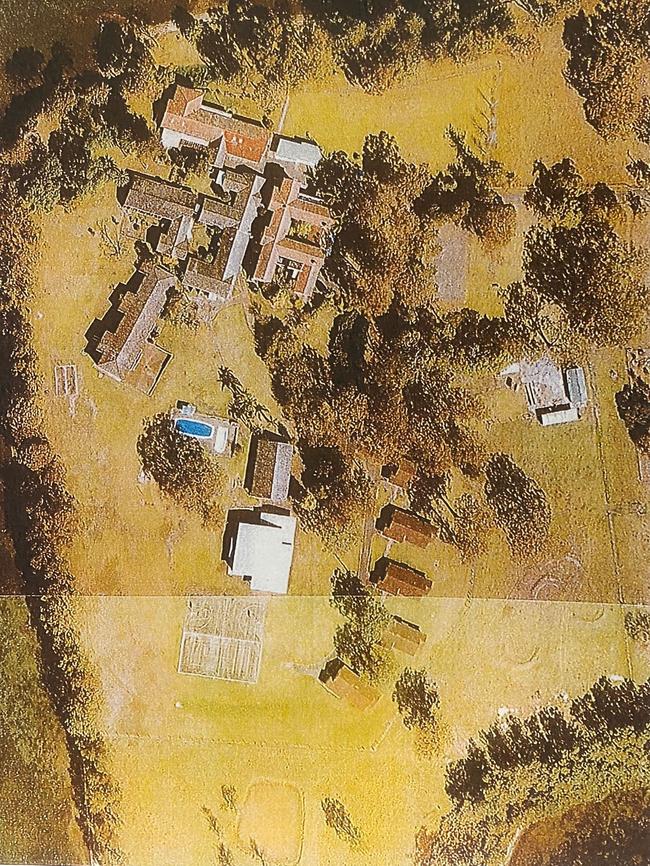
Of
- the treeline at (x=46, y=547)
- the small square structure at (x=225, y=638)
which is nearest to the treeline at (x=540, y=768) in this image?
the small square structure at (x=225, y=638)

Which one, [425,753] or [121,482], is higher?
[121,482]

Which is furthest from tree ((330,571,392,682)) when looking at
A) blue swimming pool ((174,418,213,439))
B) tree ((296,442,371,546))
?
blue swimming pool ((174,418,213,439))

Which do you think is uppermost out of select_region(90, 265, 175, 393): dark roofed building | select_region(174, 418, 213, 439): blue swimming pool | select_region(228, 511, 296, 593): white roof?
select_region(90, 265, 175, 393): dark roofed building

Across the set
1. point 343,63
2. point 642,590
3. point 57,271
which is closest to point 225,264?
point 57,271

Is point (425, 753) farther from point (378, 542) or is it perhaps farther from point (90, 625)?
point (90, 625)

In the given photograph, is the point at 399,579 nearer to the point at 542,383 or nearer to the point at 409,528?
the point at 409,528

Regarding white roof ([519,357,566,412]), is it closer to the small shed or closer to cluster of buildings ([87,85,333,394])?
the small shed

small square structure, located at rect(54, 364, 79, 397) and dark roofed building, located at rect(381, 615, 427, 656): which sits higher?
small square structure, located at rect(54, 364, 79, 397)
